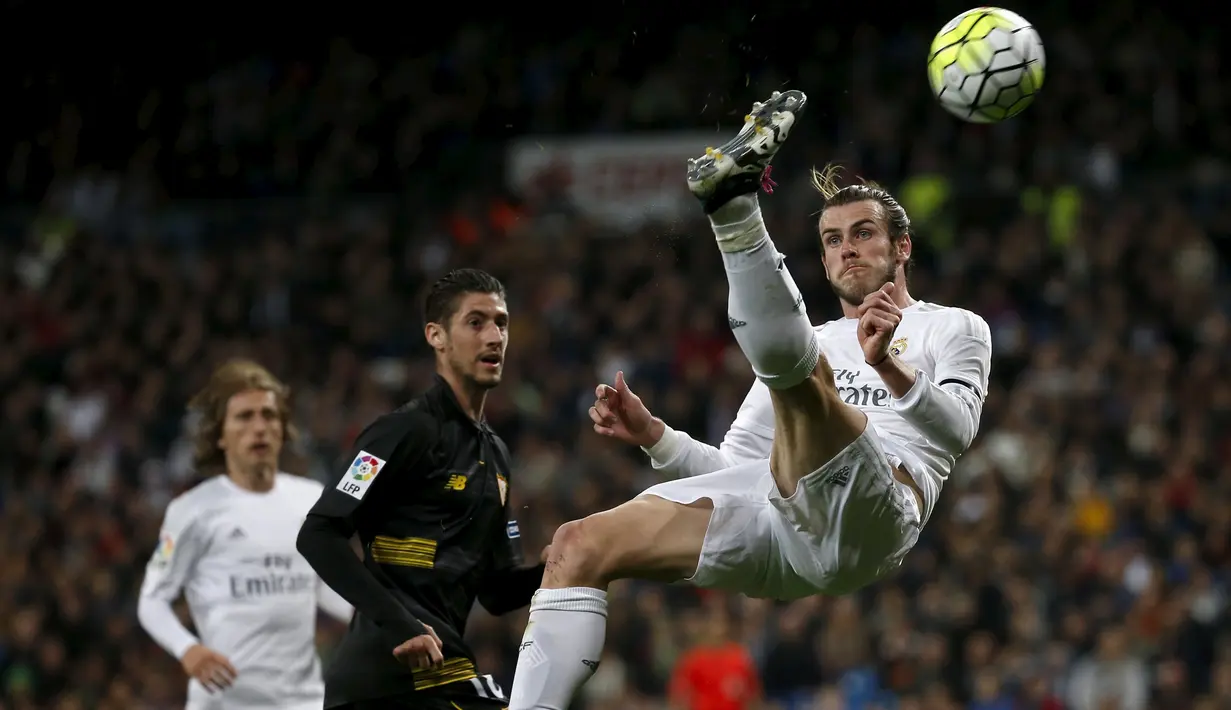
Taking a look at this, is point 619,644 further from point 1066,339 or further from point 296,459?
point 1066,339

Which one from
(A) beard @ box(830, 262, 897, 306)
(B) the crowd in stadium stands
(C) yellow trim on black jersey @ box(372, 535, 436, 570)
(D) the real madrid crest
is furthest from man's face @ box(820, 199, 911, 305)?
(B) the crowd in stadium stands

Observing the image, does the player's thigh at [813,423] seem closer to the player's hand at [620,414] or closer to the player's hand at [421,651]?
the player's hand at [620,414]

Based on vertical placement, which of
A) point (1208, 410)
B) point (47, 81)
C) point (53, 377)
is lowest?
point (1208, 410)

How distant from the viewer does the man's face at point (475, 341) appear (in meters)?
5.68

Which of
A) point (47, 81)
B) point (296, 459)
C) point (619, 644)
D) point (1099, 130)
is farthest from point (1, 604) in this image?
point (1099, 130)

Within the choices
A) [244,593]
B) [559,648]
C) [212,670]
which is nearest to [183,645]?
[212,670]

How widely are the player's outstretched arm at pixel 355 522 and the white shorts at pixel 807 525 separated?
934 mm

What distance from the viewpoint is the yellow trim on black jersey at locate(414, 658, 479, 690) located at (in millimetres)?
5312

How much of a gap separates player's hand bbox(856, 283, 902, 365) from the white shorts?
254mm

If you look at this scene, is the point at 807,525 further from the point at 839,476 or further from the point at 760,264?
the point at 760,264

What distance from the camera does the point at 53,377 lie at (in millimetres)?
15742

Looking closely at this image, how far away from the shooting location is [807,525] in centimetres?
483

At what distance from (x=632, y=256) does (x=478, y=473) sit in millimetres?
9417

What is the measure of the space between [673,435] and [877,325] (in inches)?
51.9
